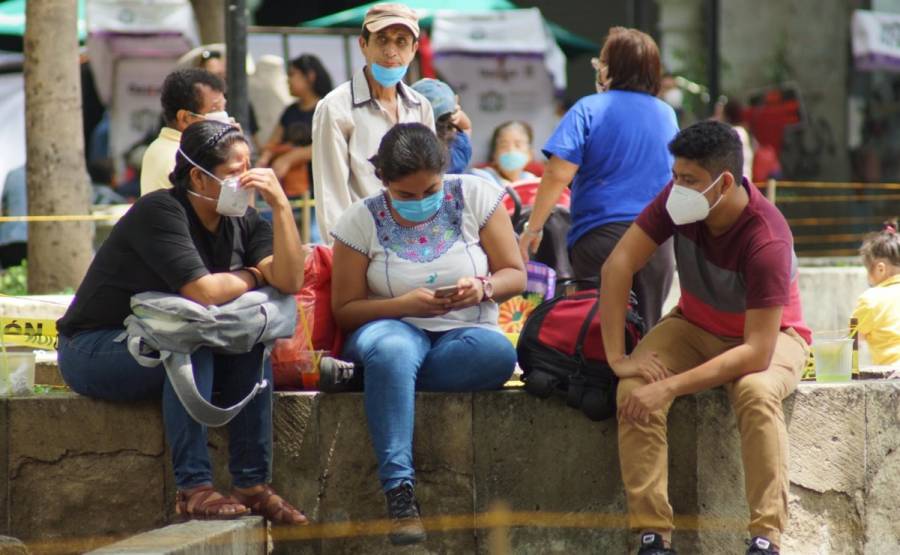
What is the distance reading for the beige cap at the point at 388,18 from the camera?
22.5 ft

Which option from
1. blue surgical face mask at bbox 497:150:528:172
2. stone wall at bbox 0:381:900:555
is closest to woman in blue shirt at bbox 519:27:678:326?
stone wall at bbox 0:381:900:555

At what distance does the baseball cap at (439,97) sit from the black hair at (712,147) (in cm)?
189

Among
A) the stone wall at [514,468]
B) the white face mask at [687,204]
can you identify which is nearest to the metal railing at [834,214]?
the stone wall at [514,468]

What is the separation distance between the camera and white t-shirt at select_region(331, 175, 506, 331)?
616 cm

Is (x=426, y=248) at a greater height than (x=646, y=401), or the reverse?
(x=426, y=248)

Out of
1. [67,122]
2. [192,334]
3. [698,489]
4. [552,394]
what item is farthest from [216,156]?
[67,122]

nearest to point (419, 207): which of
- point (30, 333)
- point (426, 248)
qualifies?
point (426, 248)

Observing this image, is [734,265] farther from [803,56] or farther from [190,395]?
[803,56]

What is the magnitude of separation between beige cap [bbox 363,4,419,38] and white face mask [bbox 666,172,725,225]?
5.30 feet

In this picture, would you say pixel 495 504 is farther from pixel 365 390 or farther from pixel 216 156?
pixel 216 156

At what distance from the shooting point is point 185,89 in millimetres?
7215

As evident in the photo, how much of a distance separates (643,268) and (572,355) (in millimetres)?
893

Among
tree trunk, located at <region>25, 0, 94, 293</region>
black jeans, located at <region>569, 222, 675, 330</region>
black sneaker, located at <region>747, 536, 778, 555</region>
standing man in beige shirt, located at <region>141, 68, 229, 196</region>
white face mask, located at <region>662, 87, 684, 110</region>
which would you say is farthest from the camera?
white face mask, located at <region>662, 87, 684, 110</region>

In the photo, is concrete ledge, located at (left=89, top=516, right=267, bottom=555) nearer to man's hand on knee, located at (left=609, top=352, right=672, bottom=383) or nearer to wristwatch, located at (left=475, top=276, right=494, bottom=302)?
wristwatch, located at (left=475, top=276, right=494, bottom=302)
